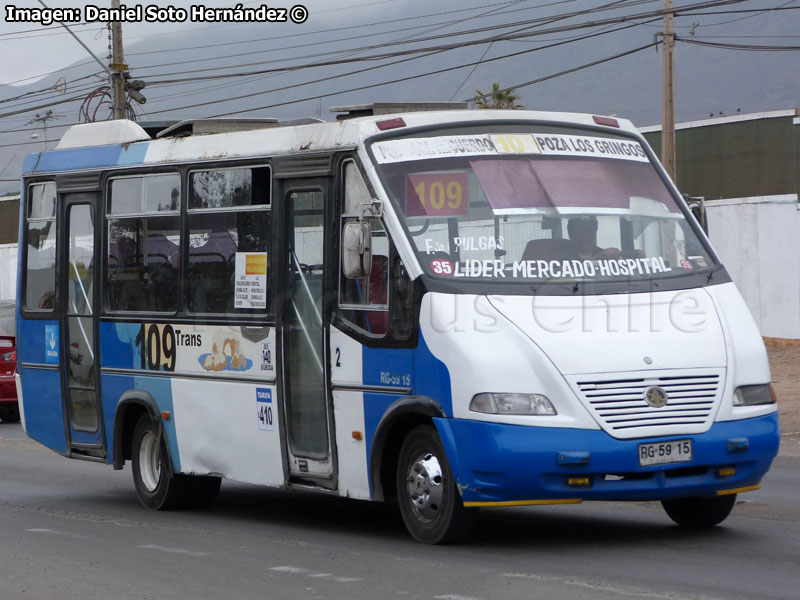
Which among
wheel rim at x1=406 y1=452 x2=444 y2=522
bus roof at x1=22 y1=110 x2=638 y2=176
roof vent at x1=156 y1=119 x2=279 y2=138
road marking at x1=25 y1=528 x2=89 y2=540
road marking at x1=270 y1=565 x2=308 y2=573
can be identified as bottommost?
road marking at x1=25 y1=528 x2=89 y2=540

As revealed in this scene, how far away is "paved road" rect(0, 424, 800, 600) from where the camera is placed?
790 centimetres

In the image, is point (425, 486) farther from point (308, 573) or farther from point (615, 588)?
point (615, 588)

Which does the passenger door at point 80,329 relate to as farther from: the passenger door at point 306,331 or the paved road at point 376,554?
the passenger door at point 306,331

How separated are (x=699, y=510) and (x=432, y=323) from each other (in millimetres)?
2263

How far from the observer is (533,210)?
9617 mm

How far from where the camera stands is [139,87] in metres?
33.3

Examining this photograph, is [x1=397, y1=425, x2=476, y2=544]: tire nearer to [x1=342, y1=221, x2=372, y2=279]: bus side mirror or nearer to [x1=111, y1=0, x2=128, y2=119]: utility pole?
[x1=342, y1=221, x2=372, y2=279]: bus side mirror

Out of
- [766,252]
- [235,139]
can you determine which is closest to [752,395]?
[235,139]

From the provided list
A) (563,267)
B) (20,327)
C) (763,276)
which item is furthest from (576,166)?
(763,276)

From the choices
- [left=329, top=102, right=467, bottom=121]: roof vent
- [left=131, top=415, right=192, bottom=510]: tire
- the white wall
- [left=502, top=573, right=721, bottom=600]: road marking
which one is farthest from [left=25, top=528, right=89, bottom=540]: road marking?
the white wall

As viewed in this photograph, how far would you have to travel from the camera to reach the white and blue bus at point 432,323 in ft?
28.8

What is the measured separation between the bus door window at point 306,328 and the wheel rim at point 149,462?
89.2 inches

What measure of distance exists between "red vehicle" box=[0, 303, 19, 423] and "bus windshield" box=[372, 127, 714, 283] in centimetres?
1387

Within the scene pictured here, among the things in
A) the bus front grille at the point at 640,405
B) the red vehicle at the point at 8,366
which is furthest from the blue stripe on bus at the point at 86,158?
the red vehicle at the point at 8,366
